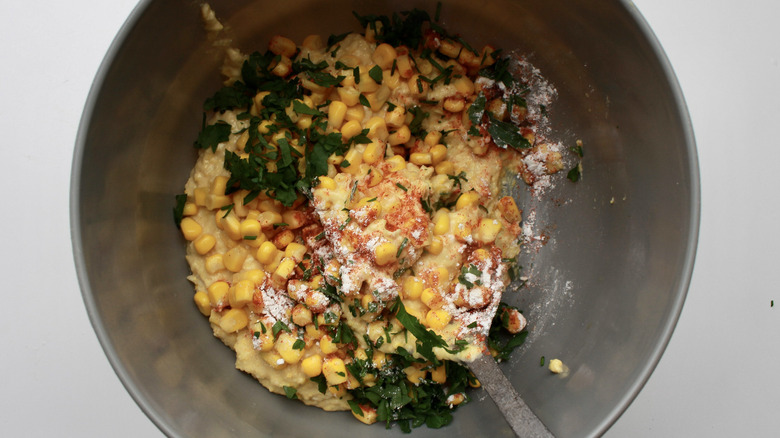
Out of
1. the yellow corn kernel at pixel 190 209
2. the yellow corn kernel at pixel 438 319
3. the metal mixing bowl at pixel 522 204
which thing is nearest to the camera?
the metal mixing bowl at pixel 522 204

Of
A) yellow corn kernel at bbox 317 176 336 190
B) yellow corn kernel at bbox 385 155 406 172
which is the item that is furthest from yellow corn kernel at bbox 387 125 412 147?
yellow corn kernel at bbox 317 176 336 190

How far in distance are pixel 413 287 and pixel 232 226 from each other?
2.64 feet

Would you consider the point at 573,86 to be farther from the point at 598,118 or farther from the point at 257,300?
the point at 257,300

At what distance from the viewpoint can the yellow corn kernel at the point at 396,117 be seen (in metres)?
2.29

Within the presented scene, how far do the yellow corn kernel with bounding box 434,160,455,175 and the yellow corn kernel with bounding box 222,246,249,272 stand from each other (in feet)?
3.06

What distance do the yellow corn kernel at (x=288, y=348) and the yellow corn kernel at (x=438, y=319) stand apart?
553 mm

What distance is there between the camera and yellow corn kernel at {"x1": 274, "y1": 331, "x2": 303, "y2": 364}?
2.17m

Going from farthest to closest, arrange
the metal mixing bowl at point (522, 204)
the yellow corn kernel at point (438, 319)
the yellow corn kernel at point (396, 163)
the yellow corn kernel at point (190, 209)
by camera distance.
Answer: the yellow corn kernel at point (190, 209)
the yellow corn kernel at point (396, 163)
the yellow corn kernel at point (438, 319)
the metal mixing bowl at point (522, 204)

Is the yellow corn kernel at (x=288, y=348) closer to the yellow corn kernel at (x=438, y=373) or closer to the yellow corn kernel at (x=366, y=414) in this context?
the yellow corn kernel at (x=366, y=414)

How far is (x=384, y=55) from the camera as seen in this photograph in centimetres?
230

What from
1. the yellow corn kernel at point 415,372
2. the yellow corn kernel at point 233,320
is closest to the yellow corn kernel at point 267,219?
the yellow corn kernel at point 233,320

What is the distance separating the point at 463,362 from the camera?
6.93 feet

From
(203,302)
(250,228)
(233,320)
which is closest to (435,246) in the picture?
(250,228)

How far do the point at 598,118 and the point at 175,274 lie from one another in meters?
2.00
